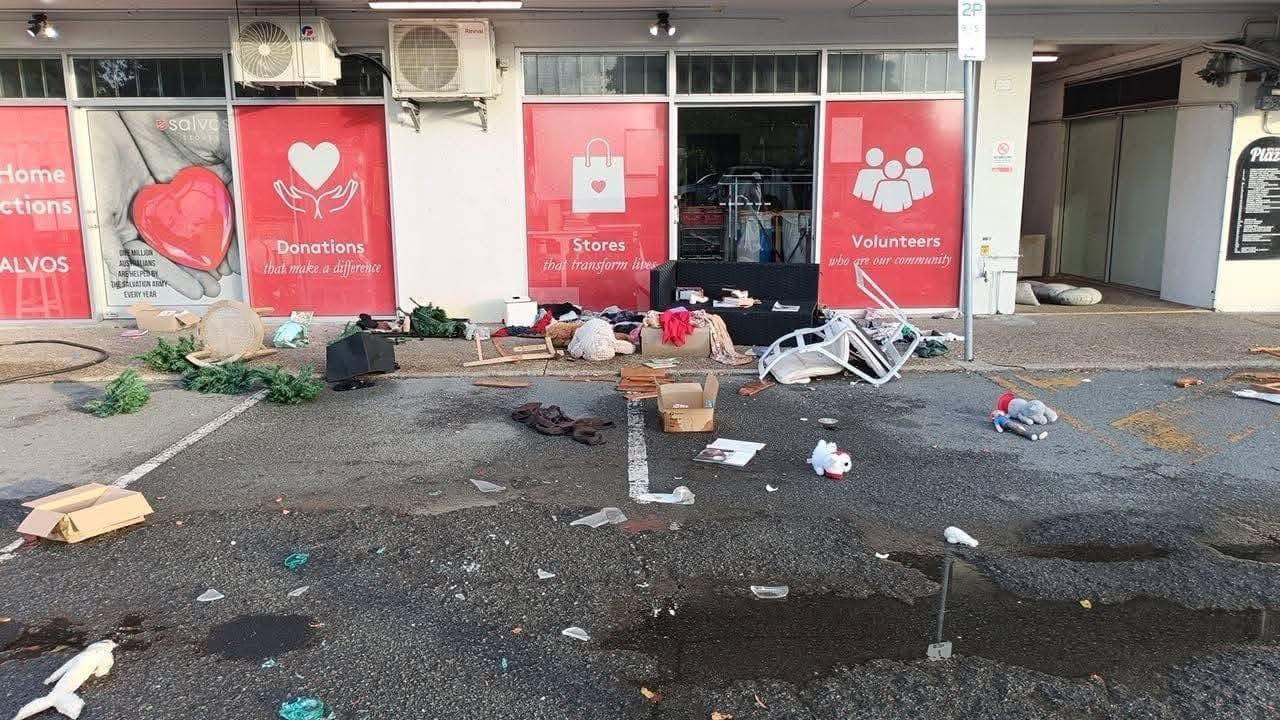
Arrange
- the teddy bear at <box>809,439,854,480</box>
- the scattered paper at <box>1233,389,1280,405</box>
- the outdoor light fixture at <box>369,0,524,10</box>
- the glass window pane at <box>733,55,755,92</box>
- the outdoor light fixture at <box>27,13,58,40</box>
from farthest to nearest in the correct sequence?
1. the glass window pane at <box>733,55,755,92</box>
2. the outdoor light fixture at <box>27,13,58,40</box>
3. the outdoor light fixture at <box>369,0,524,10</box>
4. the scattered paper at <box>1233,389,1280,405</box>
5. the teddy bear at <box>809,439,854,480</box>

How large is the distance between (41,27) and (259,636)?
8918 mm

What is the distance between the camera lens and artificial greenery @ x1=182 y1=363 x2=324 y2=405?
7.23m

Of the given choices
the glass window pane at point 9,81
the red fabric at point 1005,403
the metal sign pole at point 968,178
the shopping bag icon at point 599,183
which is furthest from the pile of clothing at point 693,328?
the glass window pane at point 9,81

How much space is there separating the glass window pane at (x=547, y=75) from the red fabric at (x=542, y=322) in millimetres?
2479

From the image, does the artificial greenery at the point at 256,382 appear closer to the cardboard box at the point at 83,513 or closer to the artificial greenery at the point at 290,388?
the artificial greenery at the point at 290,388

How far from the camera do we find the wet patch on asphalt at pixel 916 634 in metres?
3.39

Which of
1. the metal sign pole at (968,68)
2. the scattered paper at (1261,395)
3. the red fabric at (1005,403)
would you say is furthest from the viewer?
the metal sign pole at (968,68)

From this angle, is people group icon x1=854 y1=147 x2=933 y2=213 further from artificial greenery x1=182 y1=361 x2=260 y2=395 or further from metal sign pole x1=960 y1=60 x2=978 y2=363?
artificial greenery x1=182 y1=361 x2=260 y2=395

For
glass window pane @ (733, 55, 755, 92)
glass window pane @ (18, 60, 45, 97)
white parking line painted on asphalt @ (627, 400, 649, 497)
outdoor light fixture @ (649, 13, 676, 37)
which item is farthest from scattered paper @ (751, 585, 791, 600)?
glass window pane @ (18, 60, 45, 97)

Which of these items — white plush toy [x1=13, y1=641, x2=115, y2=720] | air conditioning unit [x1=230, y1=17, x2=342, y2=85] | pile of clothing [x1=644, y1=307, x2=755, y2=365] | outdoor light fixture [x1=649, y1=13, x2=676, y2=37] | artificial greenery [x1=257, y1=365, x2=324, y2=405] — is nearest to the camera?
white plush toy [x1=13, y1=641, x2=115, y2=720]

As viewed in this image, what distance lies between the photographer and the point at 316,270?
10.4m

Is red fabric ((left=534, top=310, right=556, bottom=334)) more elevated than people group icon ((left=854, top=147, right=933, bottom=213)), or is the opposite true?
people group icon ((left=854, top=147, right=933, bottom=213))

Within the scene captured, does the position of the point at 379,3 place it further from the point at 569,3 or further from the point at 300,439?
the point at 300,439

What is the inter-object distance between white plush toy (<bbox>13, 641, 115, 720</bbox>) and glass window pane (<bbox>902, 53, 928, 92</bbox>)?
30.7 feet
